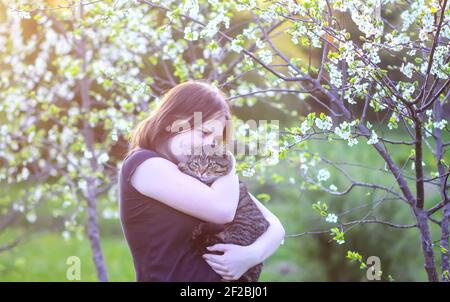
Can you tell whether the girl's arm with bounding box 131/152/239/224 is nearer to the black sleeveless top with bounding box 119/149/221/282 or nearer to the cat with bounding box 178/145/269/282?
the black sleeveless top with bounding box 119/149/221/282

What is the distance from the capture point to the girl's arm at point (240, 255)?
209 centimetres

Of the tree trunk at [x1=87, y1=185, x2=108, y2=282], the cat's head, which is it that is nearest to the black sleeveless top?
the cat's head

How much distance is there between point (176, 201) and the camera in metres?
2.01

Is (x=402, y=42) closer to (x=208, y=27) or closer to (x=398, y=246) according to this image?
(x=208, y=27)

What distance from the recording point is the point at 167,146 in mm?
2229

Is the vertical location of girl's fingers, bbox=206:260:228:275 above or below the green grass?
above

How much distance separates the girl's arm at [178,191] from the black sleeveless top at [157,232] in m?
0.03

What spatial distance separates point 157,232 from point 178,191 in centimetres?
17

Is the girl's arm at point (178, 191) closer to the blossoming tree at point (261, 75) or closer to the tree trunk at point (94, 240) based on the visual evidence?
the blossoming tree at point (261, 75)

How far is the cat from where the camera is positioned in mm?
2215

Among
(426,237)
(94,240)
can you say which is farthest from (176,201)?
(94,240)

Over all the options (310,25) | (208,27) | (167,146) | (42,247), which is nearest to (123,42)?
(208,27)
